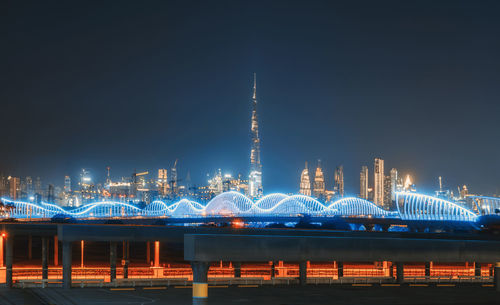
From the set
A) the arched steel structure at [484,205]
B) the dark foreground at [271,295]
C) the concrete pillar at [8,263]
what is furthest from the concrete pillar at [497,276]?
the arched steel structure at [484,205]

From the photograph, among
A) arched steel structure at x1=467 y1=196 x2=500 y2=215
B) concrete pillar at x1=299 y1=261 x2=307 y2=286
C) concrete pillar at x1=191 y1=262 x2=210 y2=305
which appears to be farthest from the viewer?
arched steel structure at x1=467 y1=196 x2=500 y2=215

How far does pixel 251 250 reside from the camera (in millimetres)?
A: 34312

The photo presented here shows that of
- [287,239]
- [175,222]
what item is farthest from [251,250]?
[175,222]

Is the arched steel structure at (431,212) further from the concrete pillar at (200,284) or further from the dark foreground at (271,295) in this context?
the concrete pillar at (200,284)

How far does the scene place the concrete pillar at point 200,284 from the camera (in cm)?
3133

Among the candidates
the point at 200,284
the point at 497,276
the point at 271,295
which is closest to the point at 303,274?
the point at 271,295

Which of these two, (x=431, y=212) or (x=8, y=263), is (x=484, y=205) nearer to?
(x=431, y=212)

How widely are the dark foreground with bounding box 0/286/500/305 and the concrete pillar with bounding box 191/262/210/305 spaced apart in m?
12.0

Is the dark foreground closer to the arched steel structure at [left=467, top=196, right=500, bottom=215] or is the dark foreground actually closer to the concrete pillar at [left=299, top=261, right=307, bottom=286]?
the concrete pillar at [left=299, top=261, right=307, bottom=286]

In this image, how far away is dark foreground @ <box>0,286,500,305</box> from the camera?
45094mm

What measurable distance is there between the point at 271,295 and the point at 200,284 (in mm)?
17640

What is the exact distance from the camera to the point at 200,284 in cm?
3183

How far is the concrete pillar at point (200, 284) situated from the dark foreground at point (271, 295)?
12039 millimetres

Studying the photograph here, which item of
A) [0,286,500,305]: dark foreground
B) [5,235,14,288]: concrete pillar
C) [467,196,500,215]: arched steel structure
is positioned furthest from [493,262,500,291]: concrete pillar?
[467,196,500,215]: arched steel structure
